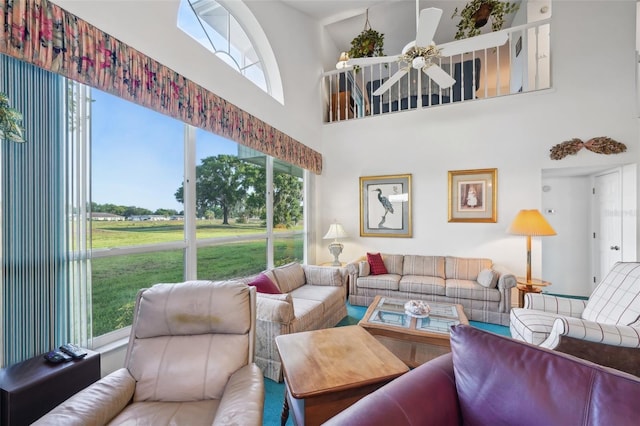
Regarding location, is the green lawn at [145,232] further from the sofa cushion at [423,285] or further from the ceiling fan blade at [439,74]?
the ceiling fan blade at [439,74]

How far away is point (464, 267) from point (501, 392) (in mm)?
3234

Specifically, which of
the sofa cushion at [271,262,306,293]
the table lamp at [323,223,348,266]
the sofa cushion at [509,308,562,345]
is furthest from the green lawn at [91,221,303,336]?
the sofa cushion at [509,308,562,345]

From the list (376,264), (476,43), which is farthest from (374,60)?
(376,264)

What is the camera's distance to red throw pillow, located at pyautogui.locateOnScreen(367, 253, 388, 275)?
13.1 ft

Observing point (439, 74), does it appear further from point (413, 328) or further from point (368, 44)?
point (413, 328)

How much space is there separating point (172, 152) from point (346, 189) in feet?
9.97

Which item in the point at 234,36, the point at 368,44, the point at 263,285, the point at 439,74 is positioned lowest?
the point at 263,285

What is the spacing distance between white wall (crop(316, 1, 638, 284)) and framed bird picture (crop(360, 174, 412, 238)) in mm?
117

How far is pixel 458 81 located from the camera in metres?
4.43

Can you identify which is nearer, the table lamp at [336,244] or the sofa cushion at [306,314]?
the sofa cushion at [306,314]

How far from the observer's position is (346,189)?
4.86m

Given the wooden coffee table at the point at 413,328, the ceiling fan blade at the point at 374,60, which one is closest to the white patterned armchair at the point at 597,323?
the wooden coffee table at the point at 413,328

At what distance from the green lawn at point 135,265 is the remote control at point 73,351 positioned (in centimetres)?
45

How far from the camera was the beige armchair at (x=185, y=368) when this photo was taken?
1111mm
